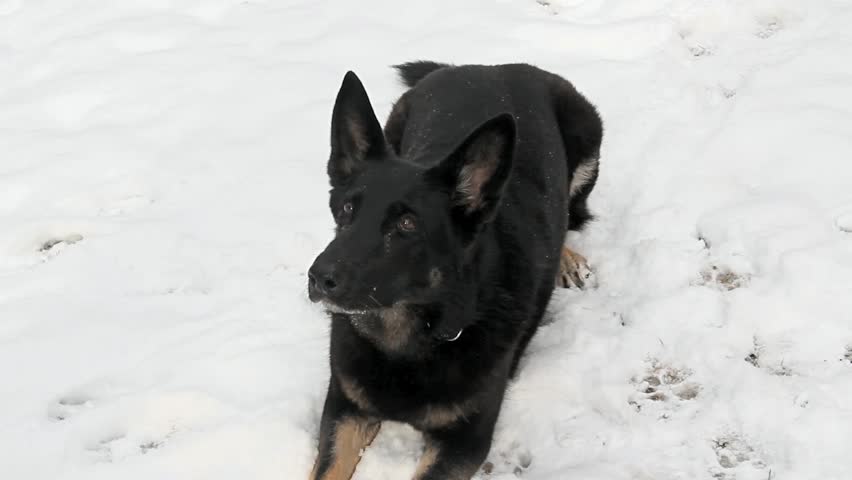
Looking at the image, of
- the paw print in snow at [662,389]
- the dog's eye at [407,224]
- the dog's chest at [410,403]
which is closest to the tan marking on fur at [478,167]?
the dog's eye at [407,224]

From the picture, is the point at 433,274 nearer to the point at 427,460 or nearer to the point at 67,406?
the point at 427,460

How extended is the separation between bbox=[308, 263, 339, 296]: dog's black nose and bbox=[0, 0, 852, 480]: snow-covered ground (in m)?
1.15

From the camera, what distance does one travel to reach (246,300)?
15.8 ft

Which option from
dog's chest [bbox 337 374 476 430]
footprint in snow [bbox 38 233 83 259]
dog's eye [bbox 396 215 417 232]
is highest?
dog's eye [bbox 396 215 417 232]

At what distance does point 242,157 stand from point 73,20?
9.05 feet

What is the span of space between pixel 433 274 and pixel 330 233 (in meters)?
1.96

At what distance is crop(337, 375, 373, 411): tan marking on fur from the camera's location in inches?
146

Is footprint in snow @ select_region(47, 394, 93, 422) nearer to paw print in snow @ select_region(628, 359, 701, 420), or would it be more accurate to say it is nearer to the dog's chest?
the dog's chest

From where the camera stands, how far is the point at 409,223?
3.32 meters

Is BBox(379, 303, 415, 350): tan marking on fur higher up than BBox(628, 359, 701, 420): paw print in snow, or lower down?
higher up

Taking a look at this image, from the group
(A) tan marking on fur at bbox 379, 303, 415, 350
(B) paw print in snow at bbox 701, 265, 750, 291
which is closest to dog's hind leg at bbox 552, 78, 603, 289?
(B) paw print in snow at bbox 701, 265, 750, 291

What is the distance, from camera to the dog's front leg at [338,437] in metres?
3.73

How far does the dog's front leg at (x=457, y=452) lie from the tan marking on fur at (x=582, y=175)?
199cm

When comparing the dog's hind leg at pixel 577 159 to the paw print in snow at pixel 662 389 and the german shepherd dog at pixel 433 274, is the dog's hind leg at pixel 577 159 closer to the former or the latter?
the german shepherd dog at pixel 433 274
